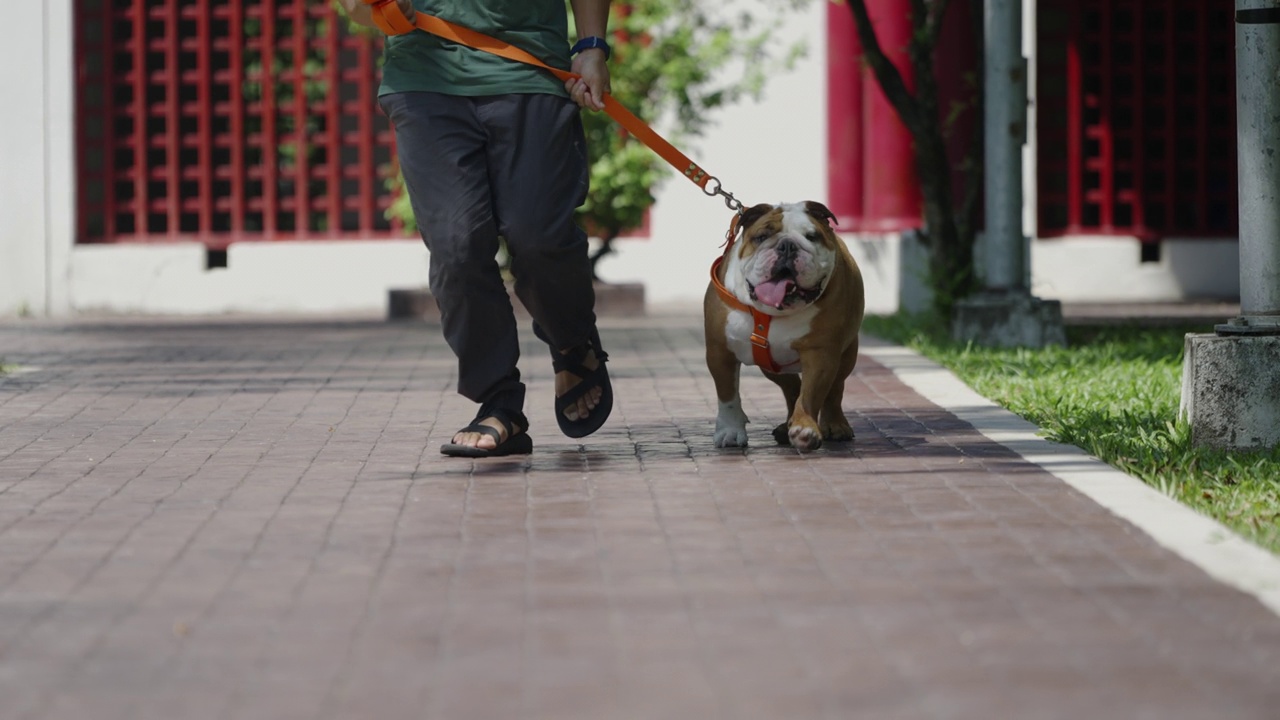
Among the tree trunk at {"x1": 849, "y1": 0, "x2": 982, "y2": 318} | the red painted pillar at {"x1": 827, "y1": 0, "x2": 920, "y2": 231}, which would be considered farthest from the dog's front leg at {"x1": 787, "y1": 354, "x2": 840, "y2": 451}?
the red painted pillar at {"x1": 827, "y1": 0, "x2": 920, "y2": 231}

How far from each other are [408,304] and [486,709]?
1138cm

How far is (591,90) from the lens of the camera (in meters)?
6.09

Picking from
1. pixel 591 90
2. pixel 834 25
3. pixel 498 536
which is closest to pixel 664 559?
pixel 498 536

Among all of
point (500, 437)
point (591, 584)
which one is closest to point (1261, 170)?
point (500, 437)

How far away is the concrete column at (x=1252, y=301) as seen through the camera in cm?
616

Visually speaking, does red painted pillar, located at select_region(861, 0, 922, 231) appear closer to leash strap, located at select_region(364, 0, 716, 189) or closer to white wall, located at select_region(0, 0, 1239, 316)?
white wall, located at select_region(0, 0, 1239, 316)

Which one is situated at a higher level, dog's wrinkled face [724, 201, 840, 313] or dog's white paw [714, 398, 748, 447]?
Result: dog's wrinkled face [724, 201, 840, 313]

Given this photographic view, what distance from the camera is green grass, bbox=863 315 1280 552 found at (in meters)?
5.36

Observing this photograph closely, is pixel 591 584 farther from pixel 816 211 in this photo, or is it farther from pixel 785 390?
pixel 785 390

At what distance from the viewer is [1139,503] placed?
497cm

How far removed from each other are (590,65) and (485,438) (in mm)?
1209

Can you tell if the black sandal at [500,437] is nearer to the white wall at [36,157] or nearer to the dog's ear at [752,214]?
the dog's ear at [752,214]

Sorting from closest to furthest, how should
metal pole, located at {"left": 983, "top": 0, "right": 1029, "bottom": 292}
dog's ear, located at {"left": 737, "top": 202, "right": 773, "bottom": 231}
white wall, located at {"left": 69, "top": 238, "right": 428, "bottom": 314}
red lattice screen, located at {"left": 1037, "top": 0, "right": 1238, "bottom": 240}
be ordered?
dog's ear, located at {"left": 737, "top": 202, "right": 773, "bottom": 231} < metal pole, located at {"left": 983, "top": 0, "right": 1029, "bottom": 292} < red lattice screen, located at {"left": 1037, "top": 0, "right": 1238, "bottom": 240} < white wall, located at {"left": 69, "top": 238, "right": 428, "bottom": 314}

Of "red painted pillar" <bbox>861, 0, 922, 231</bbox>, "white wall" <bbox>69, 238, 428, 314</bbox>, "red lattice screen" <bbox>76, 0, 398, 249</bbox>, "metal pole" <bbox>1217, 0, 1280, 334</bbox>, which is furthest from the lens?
"red lattice screen" <bbox>76, 0, 398, 249</bbox>
